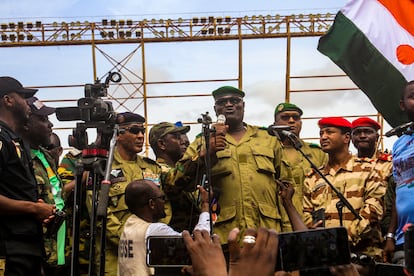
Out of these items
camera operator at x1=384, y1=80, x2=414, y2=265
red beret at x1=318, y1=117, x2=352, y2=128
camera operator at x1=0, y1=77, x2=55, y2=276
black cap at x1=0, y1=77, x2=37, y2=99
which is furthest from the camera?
red beret at x1=318, y1=117, x2=352, y2=128

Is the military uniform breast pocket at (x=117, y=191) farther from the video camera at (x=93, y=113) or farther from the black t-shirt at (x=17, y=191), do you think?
the video camera at (x=93, y=113)

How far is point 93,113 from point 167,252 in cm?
231

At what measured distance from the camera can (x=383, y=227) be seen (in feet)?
18.7

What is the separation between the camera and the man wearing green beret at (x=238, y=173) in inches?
209

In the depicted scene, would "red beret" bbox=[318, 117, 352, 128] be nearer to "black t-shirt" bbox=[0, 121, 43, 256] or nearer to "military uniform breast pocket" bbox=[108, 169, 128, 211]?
"military uniform breast pocket" bbox=[108, 169, 128, 211]

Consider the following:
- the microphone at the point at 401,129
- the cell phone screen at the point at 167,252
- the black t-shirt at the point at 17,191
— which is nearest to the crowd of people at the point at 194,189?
the black t-shirt at the point at 17,191

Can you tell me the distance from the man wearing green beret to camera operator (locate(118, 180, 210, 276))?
2.13 feet

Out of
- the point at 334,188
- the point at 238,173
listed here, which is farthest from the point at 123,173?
the point at 334,188

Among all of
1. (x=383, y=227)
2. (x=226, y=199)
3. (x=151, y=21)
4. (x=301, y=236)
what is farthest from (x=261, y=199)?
(x=151, y=21)

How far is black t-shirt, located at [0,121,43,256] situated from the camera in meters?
4.24

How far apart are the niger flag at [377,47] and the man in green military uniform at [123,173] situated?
6.60 ft

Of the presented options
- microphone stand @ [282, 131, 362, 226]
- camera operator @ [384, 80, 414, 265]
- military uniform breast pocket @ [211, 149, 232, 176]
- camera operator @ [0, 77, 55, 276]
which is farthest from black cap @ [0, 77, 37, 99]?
camera operator @ [384, 80, 414, 265]

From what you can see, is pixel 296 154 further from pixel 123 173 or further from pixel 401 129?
pixel 401 129

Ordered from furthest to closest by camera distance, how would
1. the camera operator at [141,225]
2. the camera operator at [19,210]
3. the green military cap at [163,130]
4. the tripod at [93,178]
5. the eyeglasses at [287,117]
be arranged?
1. the eyeglasses at [287,117]
2. the green military cap at [163,130]
3. the camera operator at [141,225]
4. the camera operator at [19,210]
5. the tripod at [93,178]
